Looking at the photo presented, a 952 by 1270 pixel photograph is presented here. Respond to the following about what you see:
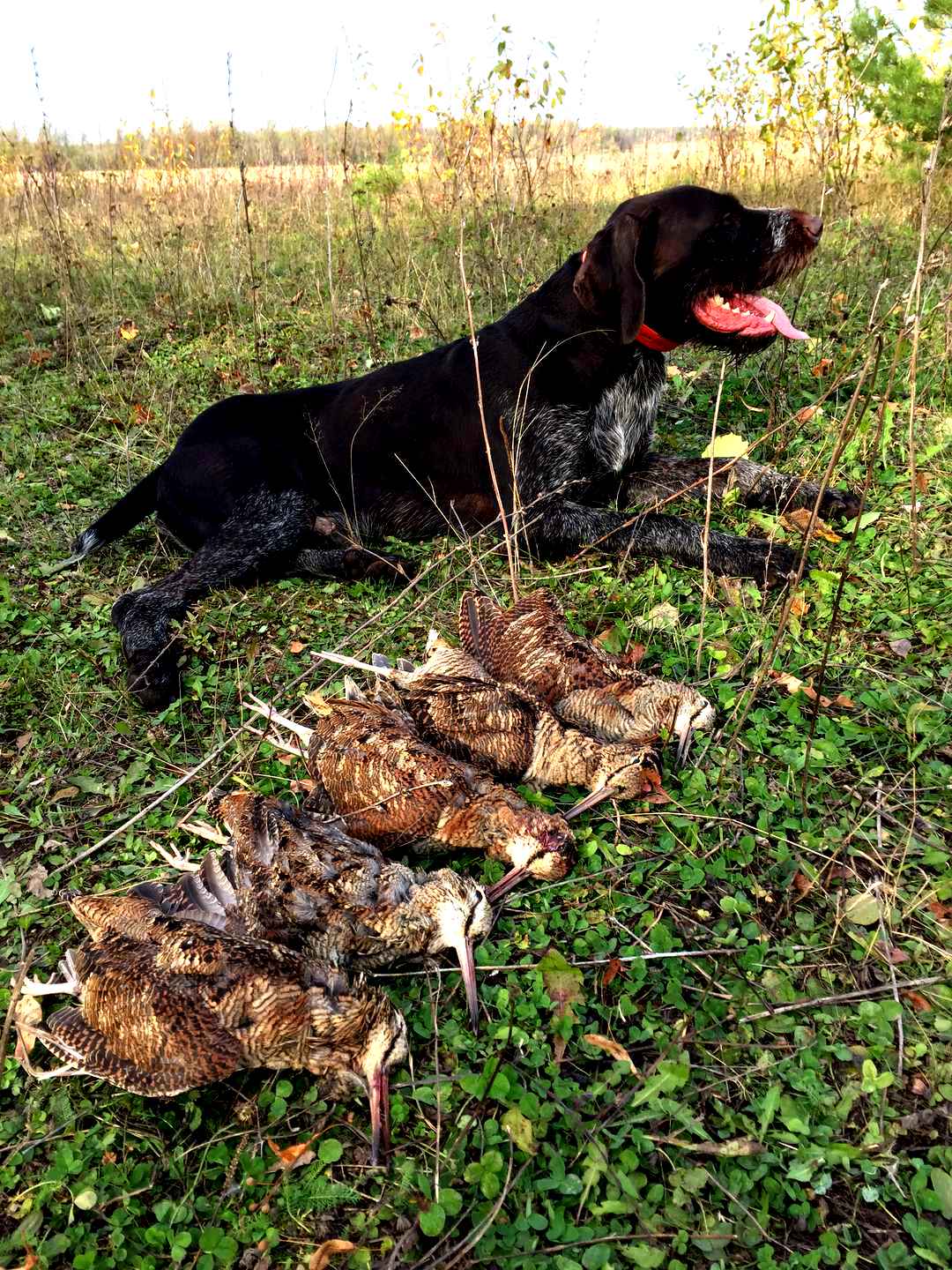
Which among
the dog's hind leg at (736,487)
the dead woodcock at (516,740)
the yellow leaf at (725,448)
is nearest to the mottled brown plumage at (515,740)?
the dead woodcock at (516,740)

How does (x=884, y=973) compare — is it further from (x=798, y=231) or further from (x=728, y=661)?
(x=798, y=231)

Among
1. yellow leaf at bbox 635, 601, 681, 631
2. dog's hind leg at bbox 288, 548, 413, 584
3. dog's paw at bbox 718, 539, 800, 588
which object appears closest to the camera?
yellow leaf at bbox 635, 601, 681, 631

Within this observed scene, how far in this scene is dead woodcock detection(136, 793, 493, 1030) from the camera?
7.70 ft

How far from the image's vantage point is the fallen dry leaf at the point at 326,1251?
1885 mm

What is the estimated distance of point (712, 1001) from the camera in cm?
232

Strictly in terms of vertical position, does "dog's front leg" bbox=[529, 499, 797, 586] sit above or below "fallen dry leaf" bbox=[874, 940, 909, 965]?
above

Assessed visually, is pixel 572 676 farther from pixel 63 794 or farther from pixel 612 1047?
pixel 63 794

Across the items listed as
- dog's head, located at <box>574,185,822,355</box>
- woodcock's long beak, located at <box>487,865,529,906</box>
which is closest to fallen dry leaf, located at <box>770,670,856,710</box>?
woodcock's long beak, located at <box>487,865,529,906</box>

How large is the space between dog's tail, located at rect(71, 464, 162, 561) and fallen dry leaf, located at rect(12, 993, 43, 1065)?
116 inches

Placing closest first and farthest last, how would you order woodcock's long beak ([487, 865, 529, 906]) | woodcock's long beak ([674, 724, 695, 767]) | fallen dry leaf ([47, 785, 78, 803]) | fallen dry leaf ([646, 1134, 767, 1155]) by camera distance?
fallen dry leaf ([646, 1134, 767, 1155])
woodcock's long beak ([487, 865, 529, 906])
woodcock's long beak ([674, 724, 695, 767])
fallen dry leaf ([47, 785, 78, 803])

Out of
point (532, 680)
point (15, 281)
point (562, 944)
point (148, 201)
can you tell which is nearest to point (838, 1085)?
point (562, 944)

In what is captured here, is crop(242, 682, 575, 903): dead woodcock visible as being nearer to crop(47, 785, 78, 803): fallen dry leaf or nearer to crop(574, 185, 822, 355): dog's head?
crop(47, 785, 78, 803): fallen dry leaf

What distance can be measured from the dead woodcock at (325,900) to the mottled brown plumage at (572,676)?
0.83 meters

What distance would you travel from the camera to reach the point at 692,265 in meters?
4.31
